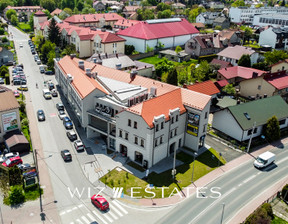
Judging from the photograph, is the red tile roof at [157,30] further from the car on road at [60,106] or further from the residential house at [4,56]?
the car on road at [60,106]

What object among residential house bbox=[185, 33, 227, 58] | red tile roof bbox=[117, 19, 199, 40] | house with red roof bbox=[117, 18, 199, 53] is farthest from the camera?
red tile roof bbox=[117, 19, 199, 40]

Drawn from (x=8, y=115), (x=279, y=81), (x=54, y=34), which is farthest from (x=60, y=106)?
(x=54, y=34)

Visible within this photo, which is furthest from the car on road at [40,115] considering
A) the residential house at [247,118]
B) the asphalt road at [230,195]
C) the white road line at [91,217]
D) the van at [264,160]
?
the van at [264,160]

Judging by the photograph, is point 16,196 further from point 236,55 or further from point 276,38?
point 276,38

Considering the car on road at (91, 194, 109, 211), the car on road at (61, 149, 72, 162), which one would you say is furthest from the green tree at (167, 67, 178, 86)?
the car on road at (91, 194, 109, 211)

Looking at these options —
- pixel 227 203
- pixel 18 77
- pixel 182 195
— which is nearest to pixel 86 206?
pixel 182 195

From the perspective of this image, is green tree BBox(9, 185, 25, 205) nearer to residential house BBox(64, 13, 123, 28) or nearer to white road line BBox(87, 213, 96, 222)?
white road line BBox(87, 213, 96, 222)
